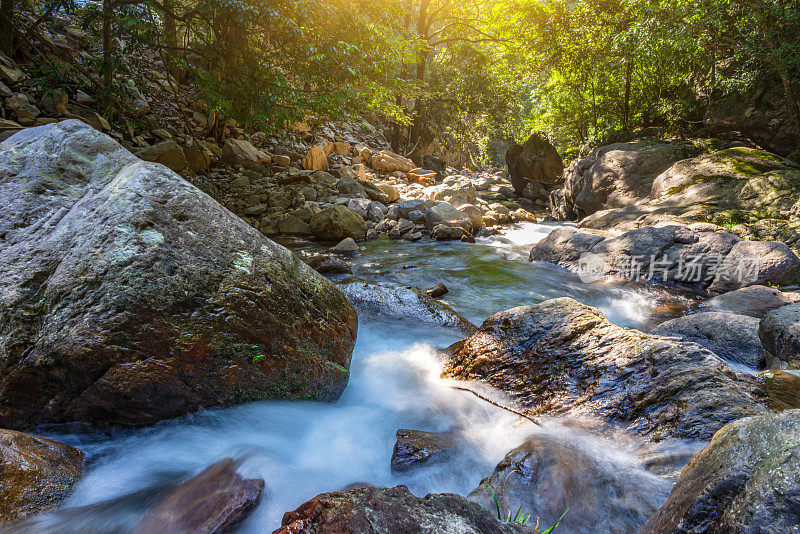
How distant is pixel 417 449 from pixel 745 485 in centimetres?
167

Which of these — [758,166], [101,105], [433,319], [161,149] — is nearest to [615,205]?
[758,166]

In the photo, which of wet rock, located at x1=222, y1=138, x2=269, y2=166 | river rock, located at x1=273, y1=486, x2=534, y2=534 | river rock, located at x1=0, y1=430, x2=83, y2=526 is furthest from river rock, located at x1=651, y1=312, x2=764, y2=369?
wet rock, located at x1=222, y1=138, x2=269, y2=166

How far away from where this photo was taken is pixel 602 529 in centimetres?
181

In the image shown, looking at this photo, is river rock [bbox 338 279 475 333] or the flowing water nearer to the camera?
the flowing water

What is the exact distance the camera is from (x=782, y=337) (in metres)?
3.24

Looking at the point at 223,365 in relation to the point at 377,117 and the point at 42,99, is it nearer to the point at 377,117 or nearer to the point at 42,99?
the point at 42,99

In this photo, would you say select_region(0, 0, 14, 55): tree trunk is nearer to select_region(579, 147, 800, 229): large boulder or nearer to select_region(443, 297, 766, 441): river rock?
select_region(443, 297, 766, 441): river rock

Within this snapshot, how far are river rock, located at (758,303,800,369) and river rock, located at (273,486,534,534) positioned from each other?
3.31 meters

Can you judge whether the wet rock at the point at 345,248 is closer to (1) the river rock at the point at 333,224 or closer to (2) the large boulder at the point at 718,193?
(1) the river rock at the point at 333,224

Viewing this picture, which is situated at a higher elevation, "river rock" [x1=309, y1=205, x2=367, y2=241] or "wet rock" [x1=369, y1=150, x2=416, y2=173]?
"wet rock" [x1=369, y1=150, x2=416, y2=173]

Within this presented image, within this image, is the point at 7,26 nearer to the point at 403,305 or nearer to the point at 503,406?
the point at 403,305

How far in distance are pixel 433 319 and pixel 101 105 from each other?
10.7 m

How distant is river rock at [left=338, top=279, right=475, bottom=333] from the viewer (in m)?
4.62

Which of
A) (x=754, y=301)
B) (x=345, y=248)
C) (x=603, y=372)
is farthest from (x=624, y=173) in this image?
(x=603, y=372)
